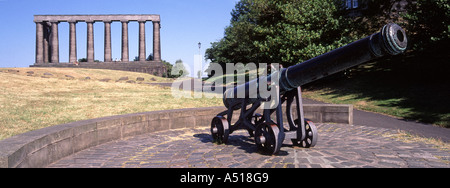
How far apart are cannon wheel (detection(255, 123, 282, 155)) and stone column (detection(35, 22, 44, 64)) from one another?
70.7 meters

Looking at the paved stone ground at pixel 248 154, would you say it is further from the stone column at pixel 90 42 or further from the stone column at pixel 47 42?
the stone column at pixel 47 42

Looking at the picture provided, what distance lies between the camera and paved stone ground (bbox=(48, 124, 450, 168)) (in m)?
5.12

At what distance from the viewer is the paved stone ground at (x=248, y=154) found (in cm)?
512

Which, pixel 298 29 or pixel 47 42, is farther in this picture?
pixel 47 42

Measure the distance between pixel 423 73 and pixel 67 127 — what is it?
21.3 meters

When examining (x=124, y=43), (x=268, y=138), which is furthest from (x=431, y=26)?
(x=124, y=43)

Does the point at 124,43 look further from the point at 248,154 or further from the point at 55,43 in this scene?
the point at 248,154

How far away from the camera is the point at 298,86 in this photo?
5824 mm

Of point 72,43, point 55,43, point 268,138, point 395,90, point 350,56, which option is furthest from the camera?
point 55,43

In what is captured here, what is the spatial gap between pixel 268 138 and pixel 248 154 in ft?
1.67

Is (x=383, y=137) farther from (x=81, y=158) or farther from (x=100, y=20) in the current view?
(x=100, y=20)

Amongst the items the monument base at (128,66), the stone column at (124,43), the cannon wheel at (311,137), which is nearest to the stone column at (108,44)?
the monument base at (128,66)

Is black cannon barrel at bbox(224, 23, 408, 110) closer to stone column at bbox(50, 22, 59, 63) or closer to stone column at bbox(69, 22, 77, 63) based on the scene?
stone column at bbox(69, 22, 77, 63)
